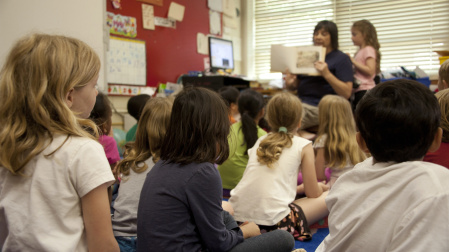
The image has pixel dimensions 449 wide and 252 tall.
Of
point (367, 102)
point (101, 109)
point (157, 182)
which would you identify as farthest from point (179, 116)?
point (101, 109)

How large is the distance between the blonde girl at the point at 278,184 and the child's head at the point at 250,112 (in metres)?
0.35

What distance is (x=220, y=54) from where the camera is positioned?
4531 mm

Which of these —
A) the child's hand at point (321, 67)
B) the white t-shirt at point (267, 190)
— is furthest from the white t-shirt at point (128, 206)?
the child's hand at point (321, 67)

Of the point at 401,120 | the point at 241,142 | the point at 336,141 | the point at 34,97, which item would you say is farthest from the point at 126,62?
the point at 401,120

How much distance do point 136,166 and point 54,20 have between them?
1.79 meters

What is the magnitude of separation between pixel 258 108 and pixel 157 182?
1378 mm

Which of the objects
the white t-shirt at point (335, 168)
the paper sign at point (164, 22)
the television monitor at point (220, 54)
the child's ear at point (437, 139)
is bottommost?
the white t-shirt at point (335, 168)

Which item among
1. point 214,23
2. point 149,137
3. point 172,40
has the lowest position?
point 149,137

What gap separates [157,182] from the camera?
1124 millimetres

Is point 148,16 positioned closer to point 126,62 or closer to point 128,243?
point 126,62

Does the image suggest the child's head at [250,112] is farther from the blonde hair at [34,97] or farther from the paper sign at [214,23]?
the paper sign at [214,23]

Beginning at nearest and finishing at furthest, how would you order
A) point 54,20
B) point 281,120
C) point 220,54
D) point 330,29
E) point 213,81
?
point 281,120, point 54,20, point 330,29, point 213,81, point 220,54

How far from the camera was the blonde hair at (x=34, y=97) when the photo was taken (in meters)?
0.84

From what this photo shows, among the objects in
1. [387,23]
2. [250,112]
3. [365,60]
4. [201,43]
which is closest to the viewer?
[250,112]
